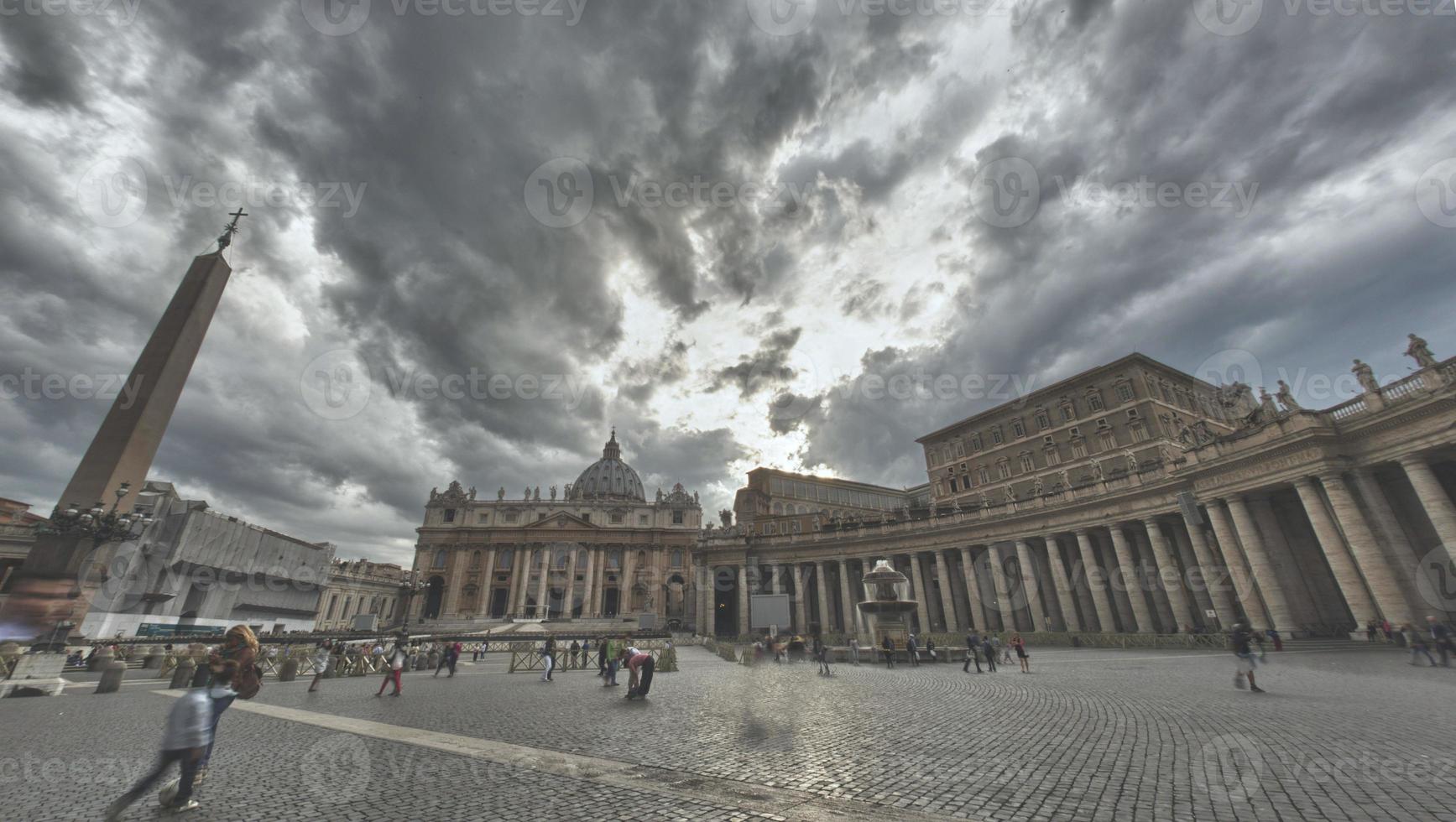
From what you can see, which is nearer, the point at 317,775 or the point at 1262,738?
the point at 317,775

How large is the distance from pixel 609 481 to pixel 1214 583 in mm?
106436

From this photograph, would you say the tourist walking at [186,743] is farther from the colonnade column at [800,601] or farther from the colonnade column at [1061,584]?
the colonnade column at [800,601]

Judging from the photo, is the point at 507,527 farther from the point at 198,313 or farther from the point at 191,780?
the point at 191,780

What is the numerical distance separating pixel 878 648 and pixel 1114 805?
20553 millimetres

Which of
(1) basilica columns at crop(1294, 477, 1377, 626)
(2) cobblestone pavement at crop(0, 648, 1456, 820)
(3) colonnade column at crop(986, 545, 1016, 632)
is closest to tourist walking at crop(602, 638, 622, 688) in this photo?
(2) cobblestone pavement at crop(0, 648, 1456, 820)

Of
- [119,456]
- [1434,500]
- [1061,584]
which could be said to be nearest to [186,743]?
[119,456]

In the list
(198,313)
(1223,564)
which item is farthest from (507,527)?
(1223,564)

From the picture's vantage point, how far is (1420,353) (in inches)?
794

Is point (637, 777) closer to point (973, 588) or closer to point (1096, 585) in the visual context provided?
point (1096, 585)

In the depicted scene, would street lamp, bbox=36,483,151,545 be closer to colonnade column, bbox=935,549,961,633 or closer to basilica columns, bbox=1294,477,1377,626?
colonnade column, bbox=935,549,961,633

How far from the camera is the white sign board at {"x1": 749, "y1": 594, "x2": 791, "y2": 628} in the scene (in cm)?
3062

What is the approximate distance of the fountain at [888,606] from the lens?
77.9ft

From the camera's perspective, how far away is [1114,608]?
35188 mm

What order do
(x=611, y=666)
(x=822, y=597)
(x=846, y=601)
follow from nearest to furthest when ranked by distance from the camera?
(x=611, y=666), (x=846, y=601), (x=822, y=597)
